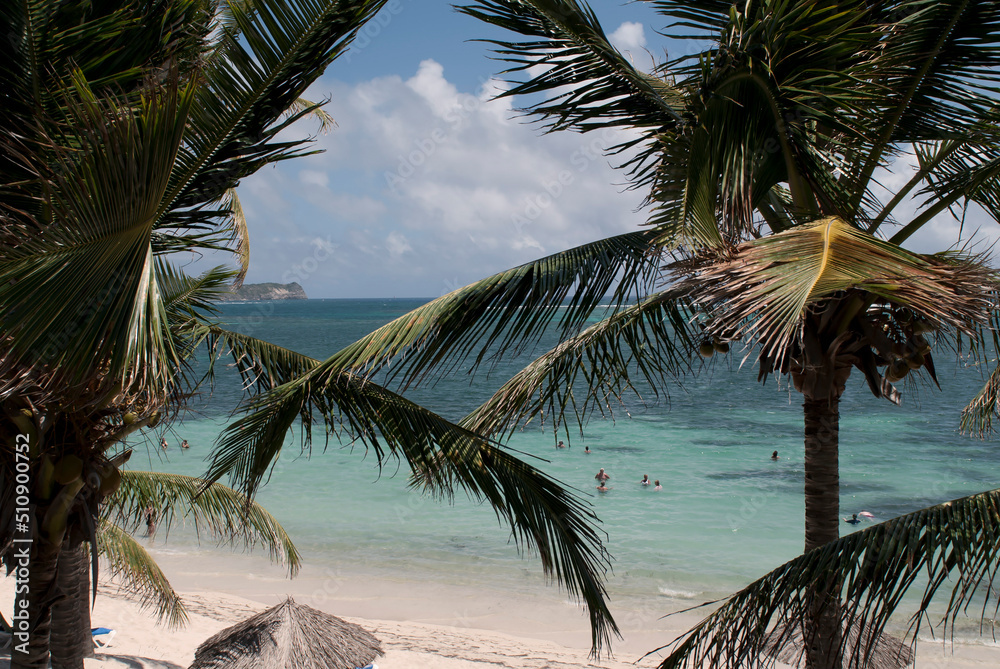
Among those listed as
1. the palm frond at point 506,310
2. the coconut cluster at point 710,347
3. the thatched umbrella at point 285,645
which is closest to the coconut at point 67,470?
the palm frond at point 506,310

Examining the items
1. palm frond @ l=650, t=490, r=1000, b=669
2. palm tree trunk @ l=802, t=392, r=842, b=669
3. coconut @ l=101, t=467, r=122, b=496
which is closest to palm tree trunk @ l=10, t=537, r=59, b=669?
coconut @ l=101, t=467, r=122, b=496

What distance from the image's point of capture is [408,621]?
34.4 feet

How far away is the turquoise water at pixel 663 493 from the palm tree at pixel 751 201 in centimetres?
356

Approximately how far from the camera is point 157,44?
11.0ft

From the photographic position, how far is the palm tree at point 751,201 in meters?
3.01

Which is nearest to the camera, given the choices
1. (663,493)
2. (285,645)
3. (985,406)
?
(985,406)

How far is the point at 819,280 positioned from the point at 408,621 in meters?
9.69

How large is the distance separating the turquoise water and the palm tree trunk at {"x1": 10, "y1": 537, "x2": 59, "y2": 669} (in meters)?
3.27

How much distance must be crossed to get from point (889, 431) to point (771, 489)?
9712mm

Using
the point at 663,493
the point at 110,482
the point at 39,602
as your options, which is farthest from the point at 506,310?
the point at 663,493

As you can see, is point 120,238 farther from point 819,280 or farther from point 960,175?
point 960,175

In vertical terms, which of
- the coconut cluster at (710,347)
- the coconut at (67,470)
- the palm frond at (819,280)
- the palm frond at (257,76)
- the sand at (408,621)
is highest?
the palm frond at (257,76)

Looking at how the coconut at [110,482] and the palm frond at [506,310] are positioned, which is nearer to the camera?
the palm frond at [506,310]

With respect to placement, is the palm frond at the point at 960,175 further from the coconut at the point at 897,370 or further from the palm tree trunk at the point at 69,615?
the palm tree trunk at the point at 69,615
